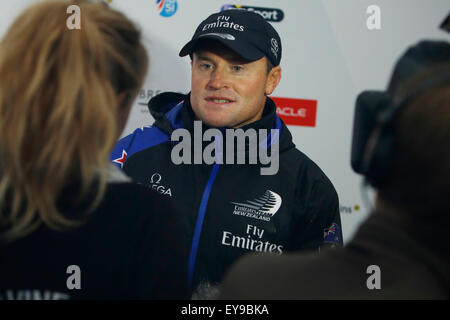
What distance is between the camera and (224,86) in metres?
1.77

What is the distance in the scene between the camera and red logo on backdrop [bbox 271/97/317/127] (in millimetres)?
2164

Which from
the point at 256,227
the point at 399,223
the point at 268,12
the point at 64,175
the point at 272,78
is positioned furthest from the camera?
the point at 268,12

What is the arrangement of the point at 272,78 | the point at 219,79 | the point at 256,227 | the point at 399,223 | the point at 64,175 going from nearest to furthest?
1. the point at 399,223
2. the point at 64,175
3. the point at 256,227
4. the point at 219,79
5. the point at 272,78

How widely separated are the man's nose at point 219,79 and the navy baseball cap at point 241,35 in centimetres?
11

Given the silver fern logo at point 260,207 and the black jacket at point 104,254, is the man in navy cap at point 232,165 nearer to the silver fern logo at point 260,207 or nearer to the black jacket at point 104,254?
the silver fern logo at point 260,207

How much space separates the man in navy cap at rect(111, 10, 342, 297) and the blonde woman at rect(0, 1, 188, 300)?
79 centimetres

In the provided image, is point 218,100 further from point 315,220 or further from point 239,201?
point 315,220

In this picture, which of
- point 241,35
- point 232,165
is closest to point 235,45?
point 241,35

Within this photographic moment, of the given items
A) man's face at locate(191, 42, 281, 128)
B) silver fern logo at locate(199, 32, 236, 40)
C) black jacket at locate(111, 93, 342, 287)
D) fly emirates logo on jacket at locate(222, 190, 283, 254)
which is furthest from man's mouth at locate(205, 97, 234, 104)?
fly emirates logo on jacket at locate(222, 190, 283, 254)

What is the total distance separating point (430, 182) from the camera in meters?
0.67

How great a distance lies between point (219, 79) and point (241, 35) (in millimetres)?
175

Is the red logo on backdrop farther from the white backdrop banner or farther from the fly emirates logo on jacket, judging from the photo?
the fly emirates logo on jacket

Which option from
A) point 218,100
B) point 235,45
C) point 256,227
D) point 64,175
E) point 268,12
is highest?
point 268,12

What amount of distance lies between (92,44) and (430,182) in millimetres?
580
